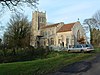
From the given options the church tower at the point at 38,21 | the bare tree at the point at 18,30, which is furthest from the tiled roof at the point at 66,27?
the bare tree at the point at 18,30

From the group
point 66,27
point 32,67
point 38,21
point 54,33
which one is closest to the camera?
point 32,67

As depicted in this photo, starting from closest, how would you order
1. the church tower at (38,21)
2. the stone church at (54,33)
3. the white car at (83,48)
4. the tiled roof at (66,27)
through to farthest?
the white car at (83,48) → the stone church at (54,33) → the tiled roof at (66,27) → the church tower at (38,21)

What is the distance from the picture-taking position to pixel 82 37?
97.9 metres

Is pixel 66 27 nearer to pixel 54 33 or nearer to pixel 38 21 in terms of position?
pixel 54 33

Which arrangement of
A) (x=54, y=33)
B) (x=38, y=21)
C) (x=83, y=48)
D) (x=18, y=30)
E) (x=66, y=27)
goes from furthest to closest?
(x=38, y=21)
(x=54, y=33)
(x=66, y=27)
(x=18, y=30)
(x=83, y=48)

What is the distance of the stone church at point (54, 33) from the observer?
99938mm

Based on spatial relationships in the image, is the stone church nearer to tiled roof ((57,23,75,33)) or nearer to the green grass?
tiled roof ((57,23,75,33))

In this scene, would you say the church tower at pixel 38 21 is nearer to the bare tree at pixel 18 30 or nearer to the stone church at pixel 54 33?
the stone church at pixel 54 33

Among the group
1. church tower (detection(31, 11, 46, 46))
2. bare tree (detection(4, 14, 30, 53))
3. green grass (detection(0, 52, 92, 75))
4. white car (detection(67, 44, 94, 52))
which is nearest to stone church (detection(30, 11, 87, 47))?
church tower (detection(31, 11, 46, 46))

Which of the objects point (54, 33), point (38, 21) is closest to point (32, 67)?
point (54, 33)

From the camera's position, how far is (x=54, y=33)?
108750mm

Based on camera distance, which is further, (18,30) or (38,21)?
(38,21)

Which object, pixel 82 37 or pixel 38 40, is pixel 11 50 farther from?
pixel 38 40

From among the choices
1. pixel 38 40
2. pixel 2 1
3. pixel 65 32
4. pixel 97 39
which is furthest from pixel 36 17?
pixel 2 1
